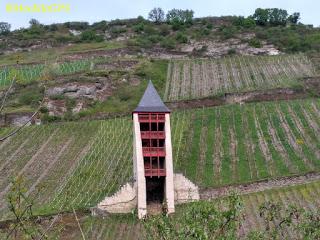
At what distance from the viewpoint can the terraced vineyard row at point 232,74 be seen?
6612 cm

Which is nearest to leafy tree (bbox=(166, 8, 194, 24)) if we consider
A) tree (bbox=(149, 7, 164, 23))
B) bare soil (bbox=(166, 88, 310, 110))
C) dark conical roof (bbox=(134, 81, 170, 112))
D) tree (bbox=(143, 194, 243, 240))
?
tree (bbox=(149, 7, 164, 23))

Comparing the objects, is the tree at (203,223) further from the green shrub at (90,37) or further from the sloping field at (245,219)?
the green shrub at (90,37)

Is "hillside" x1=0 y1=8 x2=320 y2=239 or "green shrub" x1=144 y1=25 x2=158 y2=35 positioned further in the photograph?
"green shrub" x1=144 y1=25 x2=158 y2=35

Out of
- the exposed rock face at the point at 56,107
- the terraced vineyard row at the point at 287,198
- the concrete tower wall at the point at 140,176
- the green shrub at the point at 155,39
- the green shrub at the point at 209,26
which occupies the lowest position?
the exposed rock face at the point at 56,107

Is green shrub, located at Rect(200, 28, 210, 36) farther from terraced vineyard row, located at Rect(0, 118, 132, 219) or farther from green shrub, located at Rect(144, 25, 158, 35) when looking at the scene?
terraced vineyard row, located at Rect(0, 118, 132, 219)

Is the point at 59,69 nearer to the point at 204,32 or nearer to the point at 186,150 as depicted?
the point at 204,32

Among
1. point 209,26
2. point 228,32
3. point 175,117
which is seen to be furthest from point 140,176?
point 209,26

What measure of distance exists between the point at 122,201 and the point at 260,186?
925 centimetres

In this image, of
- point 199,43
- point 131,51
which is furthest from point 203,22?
point 131,51

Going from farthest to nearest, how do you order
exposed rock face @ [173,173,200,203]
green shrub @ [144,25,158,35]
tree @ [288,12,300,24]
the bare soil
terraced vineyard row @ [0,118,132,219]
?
tree @ [288,12,300,24], green shrub @ [144,25,158,35], the bare soil, terraced vineyard row @ [0,118,132,219], exposed rock face @ [173,173,200,203]

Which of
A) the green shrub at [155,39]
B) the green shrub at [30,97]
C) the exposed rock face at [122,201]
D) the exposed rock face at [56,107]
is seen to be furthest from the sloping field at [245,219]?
the green shrub at [155,39]

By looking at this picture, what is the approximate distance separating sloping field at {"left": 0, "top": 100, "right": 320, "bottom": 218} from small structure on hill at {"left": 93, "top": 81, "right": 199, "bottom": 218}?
165 centimetres

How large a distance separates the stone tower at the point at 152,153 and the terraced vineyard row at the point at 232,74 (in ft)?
74.1

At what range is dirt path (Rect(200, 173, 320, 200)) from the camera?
39812 mm
